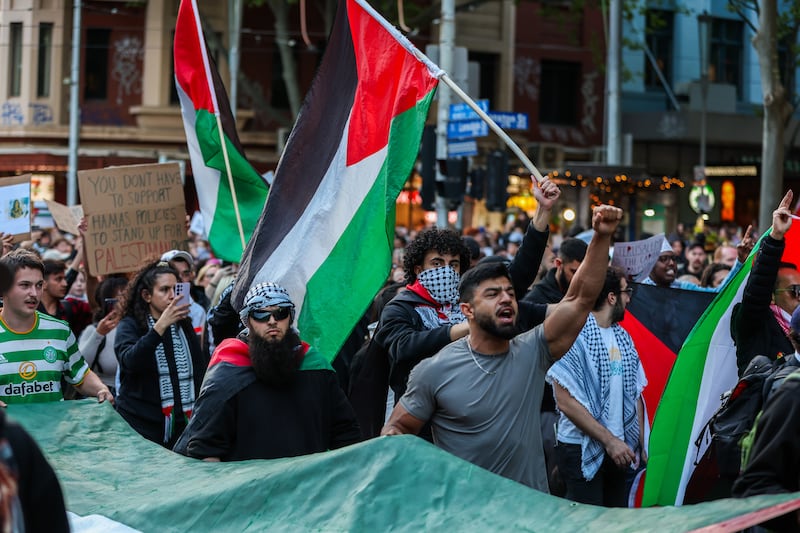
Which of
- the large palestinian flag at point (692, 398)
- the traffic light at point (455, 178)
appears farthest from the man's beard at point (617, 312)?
the traffic light at point (455, 178)

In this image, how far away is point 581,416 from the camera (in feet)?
21.7

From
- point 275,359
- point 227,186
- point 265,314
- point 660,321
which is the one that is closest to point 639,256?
point 660,321

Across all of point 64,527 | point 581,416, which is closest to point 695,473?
point 581,416

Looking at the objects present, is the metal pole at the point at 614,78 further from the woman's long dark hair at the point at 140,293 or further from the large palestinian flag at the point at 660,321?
the woman's long dark hair at the point at 140,293

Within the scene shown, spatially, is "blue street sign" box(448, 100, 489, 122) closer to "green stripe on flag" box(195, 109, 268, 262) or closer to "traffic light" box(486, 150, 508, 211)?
"traffic light" box(486, 150, 508, 211)

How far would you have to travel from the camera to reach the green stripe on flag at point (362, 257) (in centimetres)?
676

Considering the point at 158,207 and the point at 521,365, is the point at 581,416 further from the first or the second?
the point at 158,207

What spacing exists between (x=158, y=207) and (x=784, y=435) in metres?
7.10

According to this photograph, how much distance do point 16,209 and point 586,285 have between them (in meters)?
6.90

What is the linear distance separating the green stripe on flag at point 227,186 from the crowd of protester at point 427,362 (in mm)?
828

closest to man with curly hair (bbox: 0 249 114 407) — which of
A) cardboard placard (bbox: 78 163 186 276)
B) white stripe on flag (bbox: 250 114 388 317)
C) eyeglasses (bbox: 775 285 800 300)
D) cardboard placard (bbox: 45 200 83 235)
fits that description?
A: white stripe on flag (bbox: 250 114 388 317)

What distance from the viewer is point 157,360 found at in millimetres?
7375

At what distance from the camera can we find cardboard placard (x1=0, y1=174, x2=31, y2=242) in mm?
10539

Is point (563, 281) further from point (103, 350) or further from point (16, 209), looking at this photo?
point (16, 209)
